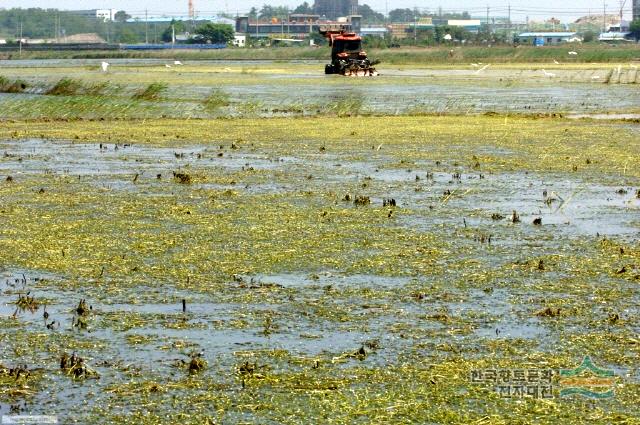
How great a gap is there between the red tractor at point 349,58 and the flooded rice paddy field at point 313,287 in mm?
54157

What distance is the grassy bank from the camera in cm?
12269

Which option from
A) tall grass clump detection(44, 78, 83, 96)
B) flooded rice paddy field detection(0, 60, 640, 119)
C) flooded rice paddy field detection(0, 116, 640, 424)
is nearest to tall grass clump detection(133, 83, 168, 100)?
flooded rice paddy field detection(0, 60, 640, 119)

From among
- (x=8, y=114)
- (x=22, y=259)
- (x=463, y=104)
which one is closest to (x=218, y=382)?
(x=22, y=259)

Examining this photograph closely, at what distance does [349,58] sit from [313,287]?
223 feet

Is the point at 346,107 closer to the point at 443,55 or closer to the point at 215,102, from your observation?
the point at 215,102

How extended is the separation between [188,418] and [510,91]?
50.0m

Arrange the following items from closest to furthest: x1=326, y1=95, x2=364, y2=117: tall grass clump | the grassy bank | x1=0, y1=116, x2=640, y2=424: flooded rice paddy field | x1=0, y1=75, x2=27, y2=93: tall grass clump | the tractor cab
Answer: x1=0, y1=116, x2=640, y2=424: flooded rice paddy field → x1=326, y1=95, x2=364, y2=117: tall grass clump → x1=0, y1=75, x2=27, y2=93: tall grass clump → the tractor cab → the grassy bank

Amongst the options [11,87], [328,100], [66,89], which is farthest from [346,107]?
[11,87]

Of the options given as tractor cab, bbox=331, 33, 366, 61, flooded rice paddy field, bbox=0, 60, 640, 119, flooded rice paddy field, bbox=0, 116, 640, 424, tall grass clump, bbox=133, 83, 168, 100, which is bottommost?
flooded rice paddy field, bbox=0, 116, 640, 424

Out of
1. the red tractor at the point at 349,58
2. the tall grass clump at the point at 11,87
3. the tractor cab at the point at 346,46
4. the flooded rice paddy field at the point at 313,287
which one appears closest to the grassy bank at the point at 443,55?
the tractor cab at the point at 346,46

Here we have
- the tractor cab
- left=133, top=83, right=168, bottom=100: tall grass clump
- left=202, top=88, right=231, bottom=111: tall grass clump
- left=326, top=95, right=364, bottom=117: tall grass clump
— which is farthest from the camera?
the tractor cab

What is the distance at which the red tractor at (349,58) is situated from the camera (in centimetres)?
7750

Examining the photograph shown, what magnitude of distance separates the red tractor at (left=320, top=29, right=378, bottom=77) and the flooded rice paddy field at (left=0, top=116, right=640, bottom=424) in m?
54.2

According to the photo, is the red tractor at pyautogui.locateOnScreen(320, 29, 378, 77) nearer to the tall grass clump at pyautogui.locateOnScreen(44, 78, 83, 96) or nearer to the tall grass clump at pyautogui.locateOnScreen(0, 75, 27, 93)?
the tall grass clump at pyautogui.locateOnScreen(0, 75, 27, 93)
